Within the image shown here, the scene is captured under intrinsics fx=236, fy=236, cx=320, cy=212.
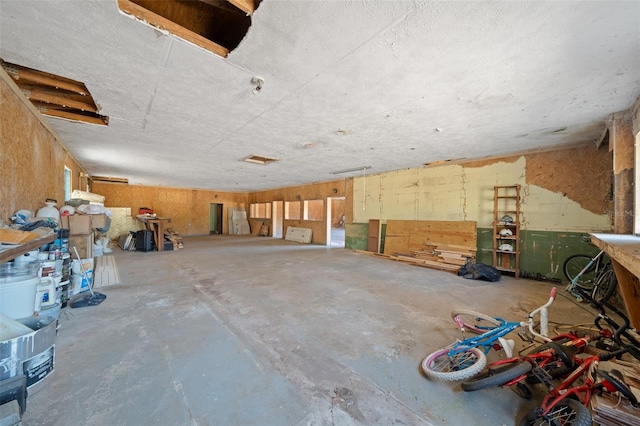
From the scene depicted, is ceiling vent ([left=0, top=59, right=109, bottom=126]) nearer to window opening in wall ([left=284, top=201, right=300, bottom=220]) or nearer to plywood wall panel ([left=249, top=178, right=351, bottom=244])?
plywood wall panel ([left=249, top=178, right=351, bottom=244])

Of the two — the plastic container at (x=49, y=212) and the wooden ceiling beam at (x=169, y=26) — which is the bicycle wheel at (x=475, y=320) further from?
the plastic container at (x=49, y=212)

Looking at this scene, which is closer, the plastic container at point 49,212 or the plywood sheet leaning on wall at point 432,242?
the plastic container at point 49,212

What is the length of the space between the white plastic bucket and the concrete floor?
0.43 metres

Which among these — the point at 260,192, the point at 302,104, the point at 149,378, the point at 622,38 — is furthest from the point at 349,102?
the point at 260,192

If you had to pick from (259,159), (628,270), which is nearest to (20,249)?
(259,159)

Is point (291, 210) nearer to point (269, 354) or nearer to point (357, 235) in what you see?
point (357, 235)

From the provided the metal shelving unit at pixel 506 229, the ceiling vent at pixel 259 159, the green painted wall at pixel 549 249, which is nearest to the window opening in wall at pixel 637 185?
the green painted wall at pixel 549 249

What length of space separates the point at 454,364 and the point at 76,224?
4.93 m

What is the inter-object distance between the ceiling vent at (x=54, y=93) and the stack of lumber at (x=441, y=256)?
6.28m

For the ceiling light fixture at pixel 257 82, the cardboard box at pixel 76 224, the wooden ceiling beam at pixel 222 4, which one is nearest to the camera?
the wooden ceiling beam at pixel 222 4

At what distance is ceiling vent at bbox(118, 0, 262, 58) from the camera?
1.48 metres

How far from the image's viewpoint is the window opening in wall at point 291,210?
1102 cm

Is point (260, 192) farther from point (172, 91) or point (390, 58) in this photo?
point (390, 58)

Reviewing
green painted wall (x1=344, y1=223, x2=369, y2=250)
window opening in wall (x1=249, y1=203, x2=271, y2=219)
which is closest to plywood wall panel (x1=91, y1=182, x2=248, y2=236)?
window opening in wall (x1=249, y1=203, x2=271, y2=219)
